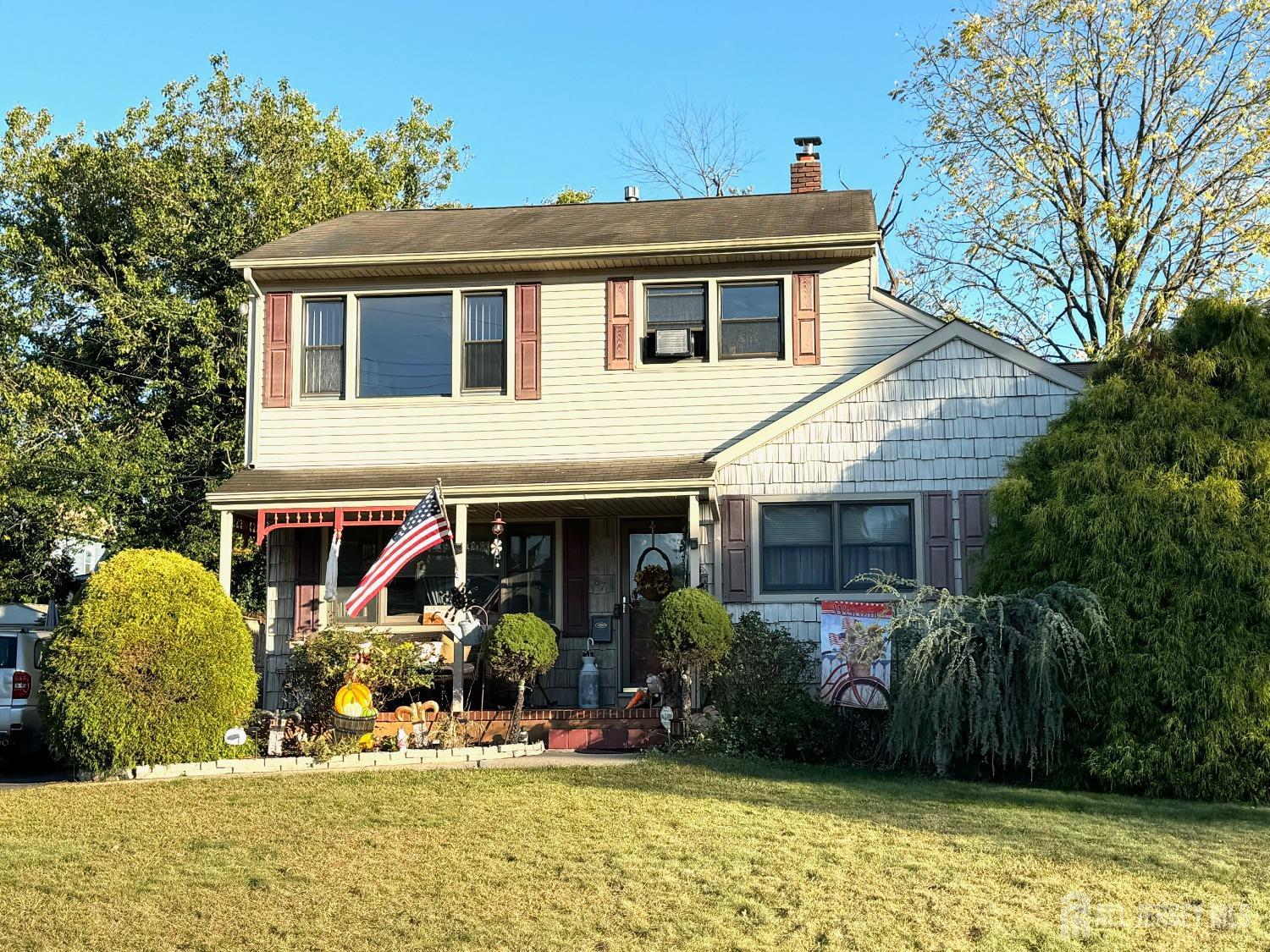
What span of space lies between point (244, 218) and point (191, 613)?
1295 centimetres

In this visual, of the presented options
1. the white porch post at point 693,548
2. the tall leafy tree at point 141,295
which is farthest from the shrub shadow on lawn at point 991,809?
the tall leafy tree at point 141,295

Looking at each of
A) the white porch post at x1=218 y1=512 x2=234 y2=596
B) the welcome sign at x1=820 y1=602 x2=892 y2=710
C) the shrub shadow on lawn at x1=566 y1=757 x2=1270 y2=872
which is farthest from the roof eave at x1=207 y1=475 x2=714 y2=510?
the shrub shadow on lawn at x1=566 y1=757 x2=1270 y2=872

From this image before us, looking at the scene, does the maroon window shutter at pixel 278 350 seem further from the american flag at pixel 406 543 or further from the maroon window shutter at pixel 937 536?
the maroon window shutter at pixel 937 536

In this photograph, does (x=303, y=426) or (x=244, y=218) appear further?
(x=244, y=218)

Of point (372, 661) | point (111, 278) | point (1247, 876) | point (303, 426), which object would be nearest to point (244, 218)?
point (111, 278)

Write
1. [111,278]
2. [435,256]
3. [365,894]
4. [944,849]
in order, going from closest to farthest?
1. [365,894]
2. [944,849]
3. [435,256]
4. [111,278]

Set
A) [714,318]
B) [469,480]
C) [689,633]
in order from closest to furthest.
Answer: [689,633]
[469,480]
[714,318]

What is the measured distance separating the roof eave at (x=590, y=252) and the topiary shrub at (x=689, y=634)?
4.47m

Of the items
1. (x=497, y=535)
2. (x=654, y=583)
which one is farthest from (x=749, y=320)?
(x=497, y=535)

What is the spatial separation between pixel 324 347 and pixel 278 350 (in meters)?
0.55

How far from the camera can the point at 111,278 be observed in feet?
73.7

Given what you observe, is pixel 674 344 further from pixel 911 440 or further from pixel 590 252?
pixel 911 440

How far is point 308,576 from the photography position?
1530 centimetres

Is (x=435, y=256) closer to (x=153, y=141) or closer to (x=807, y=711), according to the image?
(x=807, y=711)
